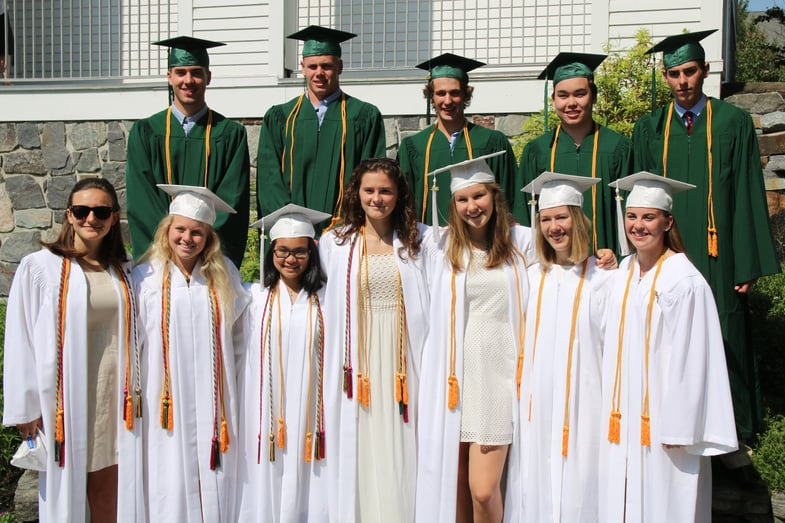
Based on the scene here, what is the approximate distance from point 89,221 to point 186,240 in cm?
48

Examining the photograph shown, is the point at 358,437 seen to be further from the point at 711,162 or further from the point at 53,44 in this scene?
the point at 53,44

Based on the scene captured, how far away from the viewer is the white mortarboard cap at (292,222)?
446 centimetres

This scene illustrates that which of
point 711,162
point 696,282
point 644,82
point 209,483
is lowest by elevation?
point 209,483

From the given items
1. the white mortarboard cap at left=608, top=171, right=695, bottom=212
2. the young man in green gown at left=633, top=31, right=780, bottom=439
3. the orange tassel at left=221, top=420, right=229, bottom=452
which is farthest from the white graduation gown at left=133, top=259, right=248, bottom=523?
the young man in green gown at left=633, top=31, right=780, bottom=439

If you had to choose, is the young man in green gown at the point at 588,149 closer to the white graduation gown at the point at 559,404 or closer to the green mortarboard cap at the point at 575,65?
the green mortarboard cap at the point at 575,65

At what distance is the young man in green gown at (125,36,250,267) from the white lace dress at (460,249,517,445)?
5.84 feet

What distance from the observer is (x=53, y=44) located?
1016 cm

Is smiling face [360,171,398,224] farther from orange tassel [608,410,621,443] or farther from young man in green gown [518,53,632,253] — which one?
orange tassel [608,410,621,443]

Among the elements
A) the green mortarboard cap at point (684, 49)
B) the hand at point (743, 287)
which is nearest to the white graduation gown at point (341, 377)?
the hand at point (743, 287)

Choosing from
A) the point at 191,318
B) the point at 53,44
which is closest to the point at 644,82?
the point at 191,318

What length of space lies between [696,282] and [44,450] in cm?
327

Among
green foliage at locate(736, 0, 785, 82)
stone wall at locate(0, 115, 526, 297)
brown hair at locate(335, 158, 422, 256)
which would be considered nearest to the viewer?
brown hair at locate(335, 158, 422, 256)

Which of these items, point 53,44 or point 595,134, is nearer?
point 595,134

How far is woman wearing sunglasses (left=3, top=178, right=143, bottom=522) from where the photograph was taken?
4094 millimetres
